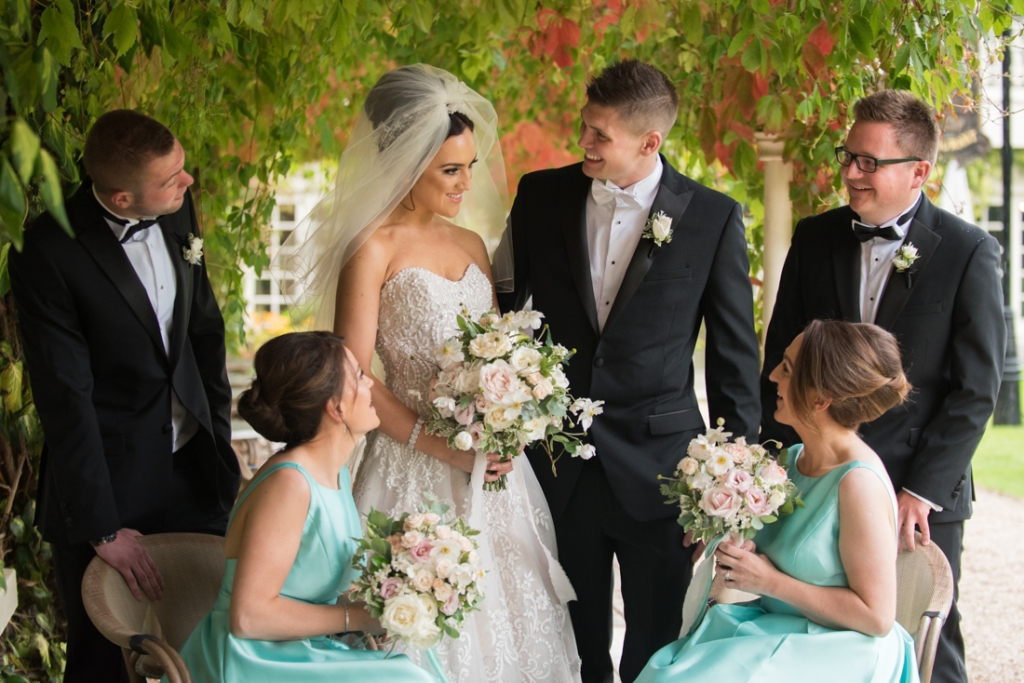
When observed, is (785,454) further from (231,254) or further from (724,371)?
(231,254)

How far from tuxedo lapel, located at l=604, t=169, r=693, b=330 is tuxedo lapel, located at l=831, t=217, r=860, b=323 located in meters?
0.50

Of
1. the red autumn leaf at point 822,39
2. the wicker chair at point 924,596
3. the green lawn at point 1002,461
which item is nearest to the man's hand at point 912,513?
the wicker chair at point 924,596

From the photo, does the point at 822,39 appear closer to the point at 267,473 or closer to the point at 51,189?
the point at 267,473

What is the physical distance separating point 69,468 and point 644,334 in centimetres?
160

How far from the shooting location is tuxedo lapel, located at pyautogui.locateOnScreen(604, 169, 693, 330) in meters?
2.79

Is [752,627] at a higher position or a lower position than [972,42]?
lower

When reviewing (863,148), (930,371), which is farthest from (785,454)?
(863,148)

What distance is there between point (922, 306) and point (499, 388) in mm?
1289

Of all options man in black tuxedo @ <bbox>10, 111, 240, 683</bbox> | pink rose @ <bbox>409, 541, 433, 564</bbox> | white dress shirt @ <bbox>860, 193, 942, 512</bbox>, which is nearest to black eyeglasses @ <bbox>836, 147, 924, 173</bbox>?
white dress shirt @ <bbox>860, 193, 942, 512</bbox>

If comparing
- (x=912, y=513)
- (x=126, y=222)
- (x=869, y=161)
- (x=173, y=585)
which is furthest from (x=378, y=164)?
(x=912, y=513)

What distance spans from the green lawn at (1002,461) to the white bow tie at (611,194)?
6361 mm

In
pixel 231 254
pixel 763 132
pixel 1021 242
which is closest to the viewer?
pixel 763 132

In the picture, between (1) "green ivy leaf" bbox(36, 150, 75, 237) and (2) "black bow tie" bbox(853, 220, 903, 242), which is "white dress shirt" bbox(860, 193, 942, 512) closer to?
(2) "black bow tie" bbox(853, 220, 903, 242)

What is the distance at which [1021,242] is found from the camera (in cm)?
1423
